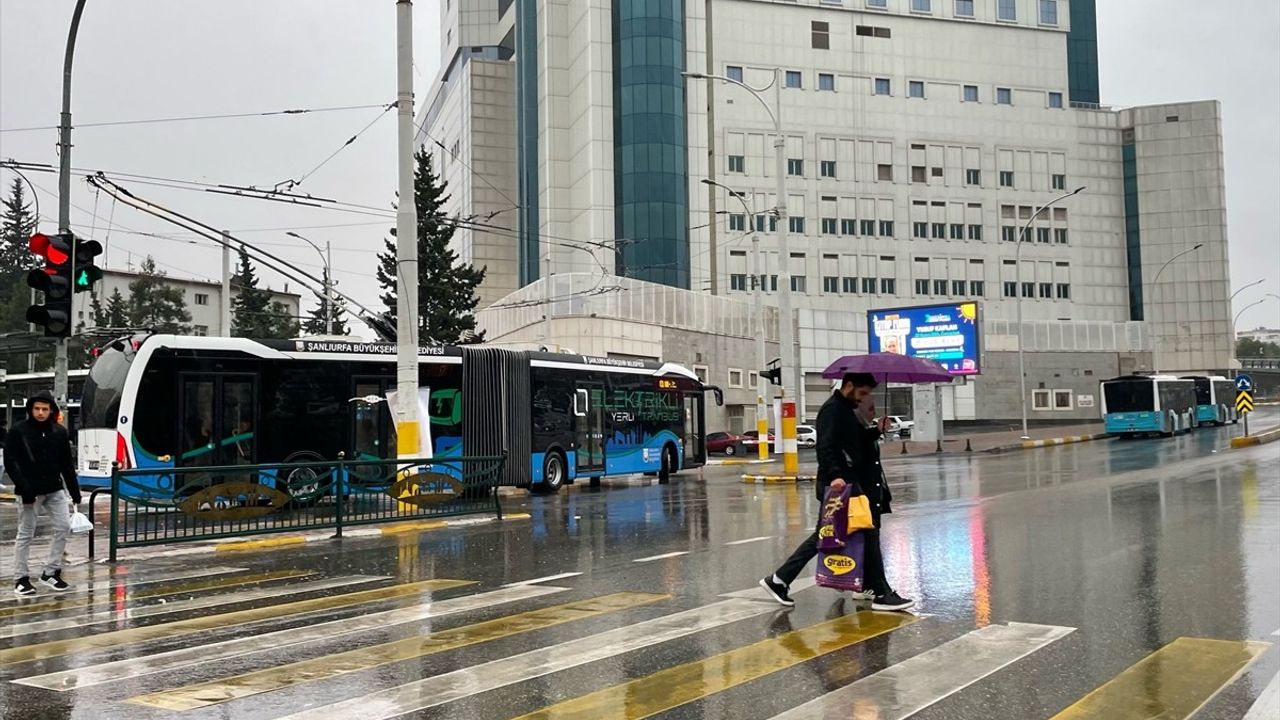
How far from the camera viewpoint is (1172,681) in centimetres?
617

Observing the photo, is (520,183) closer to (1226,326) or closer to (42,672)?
(1226,326)

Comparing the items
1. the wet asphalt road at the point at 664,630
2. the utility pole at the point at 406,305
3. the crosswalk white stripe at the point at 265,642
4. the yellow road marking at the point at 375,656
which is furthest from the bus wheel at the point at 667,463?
the yellow road marking at the point at 375,656

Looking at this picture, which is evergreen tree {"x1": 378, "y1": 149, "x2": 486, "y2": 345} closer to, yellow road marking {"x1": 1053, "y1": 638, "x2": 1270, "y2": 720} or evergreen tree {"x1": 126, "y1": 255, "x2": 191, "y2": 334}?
evergreen tree {"x1": 126, "y1": 255, "x2": 191, "y2": 334}

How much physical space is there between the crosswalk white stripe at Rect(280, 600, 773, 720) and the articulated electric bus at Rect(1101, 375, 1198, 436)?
150ft

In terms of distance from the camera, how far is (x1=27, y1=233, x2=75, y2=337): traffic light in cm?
1434

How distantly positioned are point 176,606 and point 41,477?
215 cm

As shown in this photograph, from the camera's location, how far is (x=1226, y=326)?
301ft

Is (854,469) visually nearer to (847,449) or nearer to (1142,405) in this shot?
(847,449)

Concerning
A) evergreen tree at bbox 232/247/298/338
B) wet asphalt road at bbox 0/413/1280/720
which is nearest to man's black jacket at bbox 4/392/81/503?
wet asphalt road at bbox 0/413/1280/720

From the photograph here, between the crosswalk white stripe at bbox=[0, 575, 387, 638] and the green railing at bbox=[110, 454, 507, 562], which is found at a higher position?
the green railing at bbox=[110, 454, 507, 562]

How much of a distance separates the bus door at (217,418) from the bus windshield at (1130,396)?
41216 millimetres

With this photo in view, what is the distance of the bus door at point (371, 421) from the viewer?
71.2 feet

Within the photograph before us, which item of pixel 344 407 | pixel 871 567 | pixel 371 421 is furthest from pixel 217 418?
pixel 871 567

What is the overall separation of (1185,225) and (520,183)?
182 feet
